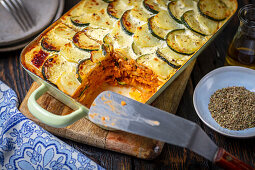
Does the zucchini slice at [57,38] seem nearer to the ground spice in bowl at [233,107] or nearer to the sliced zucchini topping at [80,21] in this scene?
the sliced zucchini topping at [80,21]

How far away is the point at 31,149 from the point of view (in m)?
2.74

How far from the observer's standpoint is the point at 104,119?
2244 mm

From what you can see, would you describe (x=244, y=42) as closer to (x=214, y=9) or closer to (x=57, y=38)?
(x=214, y=9)

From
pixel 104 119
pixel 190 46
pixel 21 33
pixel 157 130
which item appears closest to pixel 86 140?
pixel 104 119

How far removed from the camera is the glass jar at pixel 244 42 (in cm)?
285

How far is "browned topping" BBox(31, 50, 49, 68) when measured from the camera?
9.17 feet

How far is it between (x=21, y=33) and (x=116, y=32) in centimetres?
125

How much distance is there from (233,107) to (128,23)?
1255 millimetres

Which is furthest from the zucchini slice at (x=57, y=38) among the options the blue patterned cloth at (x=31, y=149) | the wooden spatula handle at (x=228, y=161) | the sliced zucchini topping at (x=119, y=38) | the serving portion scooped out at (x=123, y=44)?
the wooden spatula handle at (x=228, y=161)

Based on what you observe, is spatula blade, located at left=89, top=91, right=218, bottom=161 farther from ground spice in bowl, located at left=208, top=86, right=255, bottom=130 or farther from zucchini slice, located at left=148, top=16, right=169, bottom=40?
zucchini slice, located at left=148, top=16, right=169, bottom=40

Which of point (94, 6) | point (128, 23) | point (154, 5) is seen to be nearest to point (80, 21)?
point (94, 6)

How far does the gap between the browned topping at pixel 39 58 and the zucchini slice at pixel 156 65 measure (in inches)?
34.2

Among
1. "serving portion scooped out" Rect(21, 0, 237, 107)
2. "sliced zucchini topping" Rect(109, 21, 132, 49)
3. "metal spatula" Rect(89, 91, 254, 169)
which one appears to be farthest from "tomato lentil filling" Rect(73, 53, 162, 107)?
"metal spatula" Rect(89, 91, 254, 169)

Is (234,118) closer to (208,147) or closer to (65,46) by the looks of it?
(208,147)
